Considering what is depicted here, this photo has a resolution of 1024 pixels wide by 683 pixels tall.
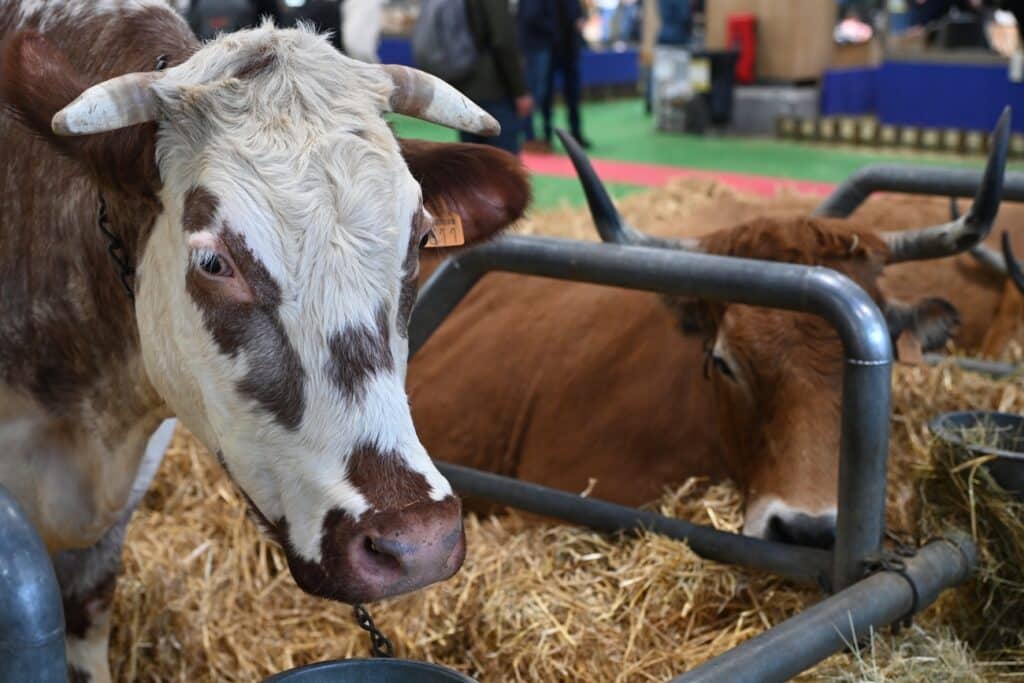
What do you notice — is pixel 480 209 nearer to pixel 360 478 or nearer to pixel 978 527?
pixel 360 478

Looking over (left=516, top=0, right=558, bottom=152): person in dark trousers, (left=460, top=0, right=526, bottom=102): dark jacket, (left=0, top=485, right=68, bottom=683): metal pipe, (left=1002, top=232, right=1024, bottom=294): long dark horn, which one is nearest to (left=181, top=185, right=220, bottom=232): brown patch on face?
(left=0, top=485, right=68, bottom=683): metal pipe

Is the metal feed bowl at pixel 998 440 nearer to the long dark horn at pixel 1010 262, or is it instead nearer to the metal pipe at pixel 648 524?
the metal pipe at pixel 648 524

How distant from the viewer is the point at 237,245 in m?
1.81

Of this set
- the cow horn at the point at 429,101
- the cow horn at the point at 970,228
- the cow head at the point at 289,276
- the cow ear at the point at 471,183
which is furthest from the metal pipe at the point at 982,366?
the cow head at the point at 289,276

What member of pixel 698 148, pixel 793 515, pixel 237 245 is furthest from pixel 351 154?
pixel 698 148

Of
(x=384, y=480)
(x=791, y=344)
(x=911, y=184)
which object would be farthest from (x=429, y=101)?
(x=911, y=184)

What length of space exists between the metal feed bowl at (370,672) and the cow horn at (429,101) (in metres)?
0.89

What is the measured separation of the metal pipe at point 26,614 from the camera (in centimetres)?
131

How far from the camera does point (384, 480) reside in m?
1.76

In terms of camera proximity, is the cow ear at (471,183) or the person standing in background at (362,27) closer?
the cow ear at (471,183)

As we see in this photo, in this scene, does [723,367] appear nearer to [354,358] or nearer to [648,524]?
[648,524]

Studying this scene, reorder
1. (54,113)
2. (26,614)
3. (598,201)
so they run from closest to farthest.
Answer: (26,614)
(54,113)
(598,201)

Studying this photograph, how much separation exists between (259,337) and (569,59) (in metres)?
11.5

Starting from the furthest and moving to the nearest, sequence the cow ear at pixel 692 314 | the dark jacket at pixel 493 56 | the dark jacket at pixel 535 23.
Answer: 1. the dark jacket at pixel 535 23
2. the dark jacket at pixel 493 56
3. the cow ear at pixel 692 314
